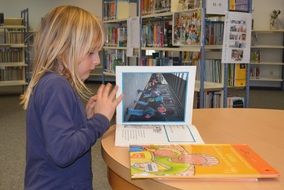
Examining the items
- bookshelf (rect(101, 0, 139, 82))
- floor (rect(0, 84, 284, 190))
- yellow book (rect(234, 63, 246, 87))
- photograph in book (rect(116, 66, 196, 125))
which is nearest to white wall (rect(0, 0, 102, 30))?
floor (rect(0, 84, 284, 190))

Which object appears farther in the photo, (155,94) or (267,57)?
(267,57)

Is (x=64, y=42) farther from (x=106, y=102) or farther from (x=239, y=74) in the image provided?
(x=239, y=74)

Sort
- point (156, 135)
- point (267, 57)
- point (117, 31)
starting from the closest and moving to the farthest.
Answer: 1. point (156, 135)
2. point (117, 31)
3. point (267, 57)

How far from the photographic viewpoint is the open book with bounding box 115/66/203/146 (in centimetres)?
120

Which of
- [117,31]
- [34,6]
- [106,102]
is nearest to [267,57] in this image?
[117,31]

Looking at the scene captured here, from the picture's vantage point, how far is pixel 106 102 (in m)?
1.08

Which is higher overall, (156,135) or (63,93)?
(63,93)

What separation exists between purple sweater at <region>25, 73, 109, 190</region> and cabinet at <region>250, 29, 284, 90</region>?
268 inches

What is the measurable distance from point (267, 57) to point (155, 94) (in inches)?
272

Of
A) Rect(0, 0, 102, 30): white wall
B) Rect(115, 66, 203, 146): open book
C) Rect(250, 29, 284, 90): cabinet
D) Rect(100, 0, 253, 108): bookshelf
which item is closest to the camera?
Rect(115, 66, 203, 146): open book

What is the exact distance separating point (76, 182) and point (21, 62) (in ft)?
20.6

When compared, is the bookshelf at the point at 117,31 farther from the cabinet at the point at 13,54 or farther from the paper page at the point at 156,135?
the paper page at the point at 156,135

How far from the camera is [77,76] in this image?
3.51 feet

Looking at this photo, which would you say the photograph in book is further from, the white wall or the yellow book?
the white wall
